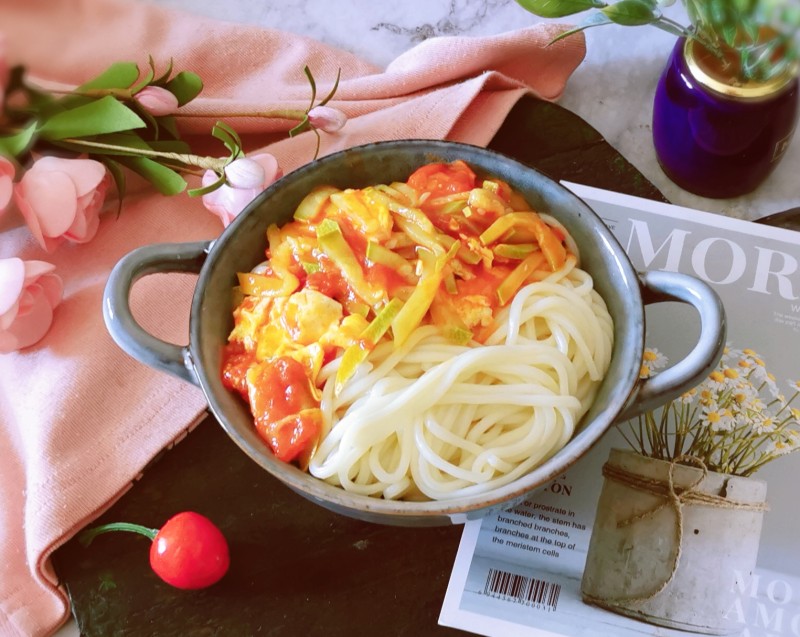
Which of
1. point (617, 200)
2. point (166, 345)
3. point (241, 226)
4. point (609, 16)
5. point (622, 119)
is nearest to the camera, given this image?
point (166, 345)

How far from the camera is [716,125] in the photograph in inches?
53.6

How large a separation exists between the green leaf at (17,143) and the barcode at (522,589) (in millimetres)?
981

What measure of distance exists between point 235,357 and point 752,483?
0.79 m

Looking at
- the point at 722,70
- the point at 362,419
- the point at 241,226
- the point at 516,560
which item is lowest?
the point at 516,560

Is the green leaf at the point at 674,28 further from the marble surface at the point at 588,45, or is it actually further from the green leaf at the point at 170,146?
the green leaf at the point at 170,146

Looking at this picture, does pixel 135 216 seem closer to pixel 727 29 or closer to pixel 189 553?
pixel 189 553

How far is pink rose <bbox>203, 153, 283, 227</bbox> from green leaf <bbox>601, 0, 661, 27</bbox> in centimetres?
59

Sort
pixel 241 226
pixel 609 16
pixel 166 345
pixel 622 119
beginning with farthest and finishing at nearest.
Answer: pixel 622 119 → pixel 609 16 → pixel 241 226 → pixel 166 345

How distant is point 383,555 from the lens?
118cm

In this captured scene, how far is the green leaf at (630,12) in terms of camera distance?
4.21 feet

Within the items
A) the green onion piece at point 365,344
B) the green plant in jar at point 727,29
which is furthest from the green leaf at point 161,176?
the green plant in jar at point 727,29

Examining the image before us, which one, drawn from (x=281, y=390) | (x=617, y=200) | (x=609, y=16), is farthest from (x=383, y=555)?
(x=609, y=16)

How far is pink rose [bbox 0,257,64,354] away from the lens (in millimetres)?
1219

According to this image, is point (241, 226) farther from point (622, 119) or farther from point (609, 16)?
point (622, 119)
